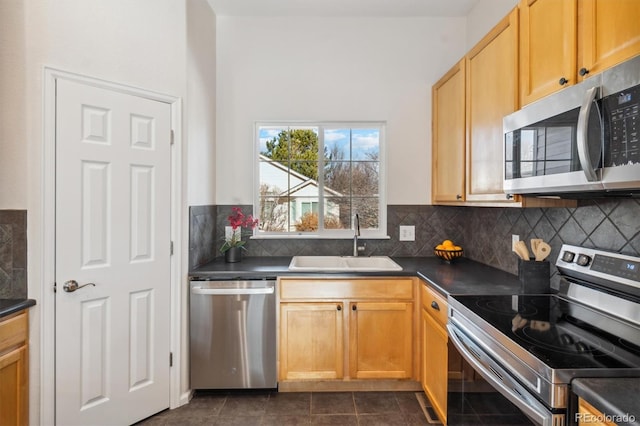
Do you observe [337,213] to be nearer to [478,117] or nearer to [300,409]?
[478,117]

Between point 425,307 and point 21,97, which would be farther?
point 425,307

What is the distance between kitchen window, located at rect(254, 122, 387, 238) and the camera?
122 inches

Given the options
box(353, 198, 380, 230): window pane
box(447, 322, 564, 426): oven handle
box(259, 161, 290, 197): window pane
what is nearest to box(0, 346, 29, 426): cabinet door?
box(259, 161, 290, 197): window pane

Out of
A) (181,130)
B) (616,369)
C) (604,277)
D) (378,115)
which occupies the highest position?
(378,115)

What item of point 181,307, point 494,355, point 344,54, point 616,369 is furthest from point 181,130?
point 616,369

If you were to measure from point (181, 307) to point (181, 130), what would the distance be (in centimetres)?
120

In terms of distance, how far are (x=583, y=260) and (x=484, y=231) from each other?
1099 millimetres

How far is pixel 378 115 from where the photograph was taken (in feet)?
10.1

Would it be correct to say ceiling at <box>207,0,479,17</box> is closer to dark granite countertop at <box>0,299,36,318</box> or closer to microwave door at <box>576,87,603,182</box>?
microwave door at <box>576,87,603,182</box>

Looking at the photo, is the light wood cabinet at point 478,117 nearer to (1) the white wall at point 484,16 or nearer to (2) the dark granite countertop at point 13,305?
(1) the white wall at point 484,16

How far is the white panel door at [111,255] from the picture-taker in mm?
1923

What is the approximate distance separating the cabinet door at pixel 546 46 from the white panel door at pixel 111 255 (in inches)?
82.3

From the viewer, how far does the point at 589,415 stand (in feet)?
3.16

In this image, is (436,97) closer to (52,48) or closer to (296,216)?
(296,216)
